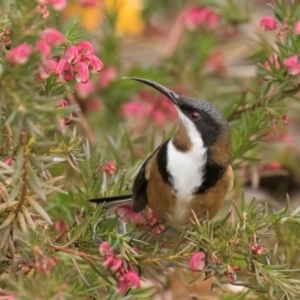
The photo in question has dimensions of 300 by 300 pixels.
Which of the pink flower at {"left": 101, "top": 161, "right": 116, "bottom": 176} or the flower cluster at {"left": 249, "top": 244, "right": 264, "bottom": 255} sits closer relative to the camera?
the flower cluster at {"left": 249, "top": 244, "right": 264, "bottom": 255}

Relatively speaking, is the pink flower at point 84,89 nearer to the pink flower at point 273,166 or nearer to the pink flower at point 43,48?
the pink flower at point 273,166

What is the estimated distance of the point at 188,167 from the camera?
105 inches

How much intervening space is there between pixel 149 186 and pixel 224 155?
320mm

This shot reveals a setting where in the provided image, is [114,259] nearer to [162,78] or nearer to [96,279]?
[96,279]

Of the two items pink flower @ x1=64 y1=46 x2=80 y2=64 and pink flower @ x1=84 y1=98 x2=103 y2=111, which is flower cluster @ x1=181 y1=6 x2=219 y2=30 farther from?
pink flower @ x1=64 y1=46 x2=80 y2=64

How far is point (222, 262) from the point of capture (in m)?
2.08

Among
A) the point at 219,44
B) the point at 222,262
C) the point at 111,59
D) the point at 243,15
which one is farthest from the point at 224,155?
the point at 219,44

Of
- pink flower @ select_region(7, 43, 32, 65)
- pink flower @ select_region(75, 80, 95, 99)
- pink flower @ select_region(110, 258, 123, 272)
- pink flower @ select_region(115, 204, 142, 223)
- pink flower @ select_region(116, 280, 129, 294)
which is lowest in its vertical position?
pink flower @ select_region(75, 80, 95, 99)

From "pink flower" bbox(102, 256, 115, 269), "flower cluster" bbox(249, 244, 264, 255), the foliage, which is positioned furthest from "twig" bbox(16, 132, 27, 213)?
"flower cluster" bbox(249, 244, 264, 255)

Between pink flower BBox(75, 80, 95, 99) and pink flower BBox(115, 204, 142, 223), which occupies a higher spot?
pink flower BBox(115, 204, 142, 223)

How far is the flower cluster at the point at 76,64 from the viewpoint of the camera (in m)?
1.95

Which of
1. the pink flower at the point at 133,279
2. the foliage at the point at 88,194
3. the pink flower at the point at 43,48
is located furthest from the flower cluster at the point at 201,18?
the pink flower at the point at 43,48

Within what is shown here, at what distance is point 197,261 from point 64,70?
0.67m

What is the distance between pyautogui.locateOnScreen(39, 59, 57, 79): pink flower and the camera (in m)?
1.81
